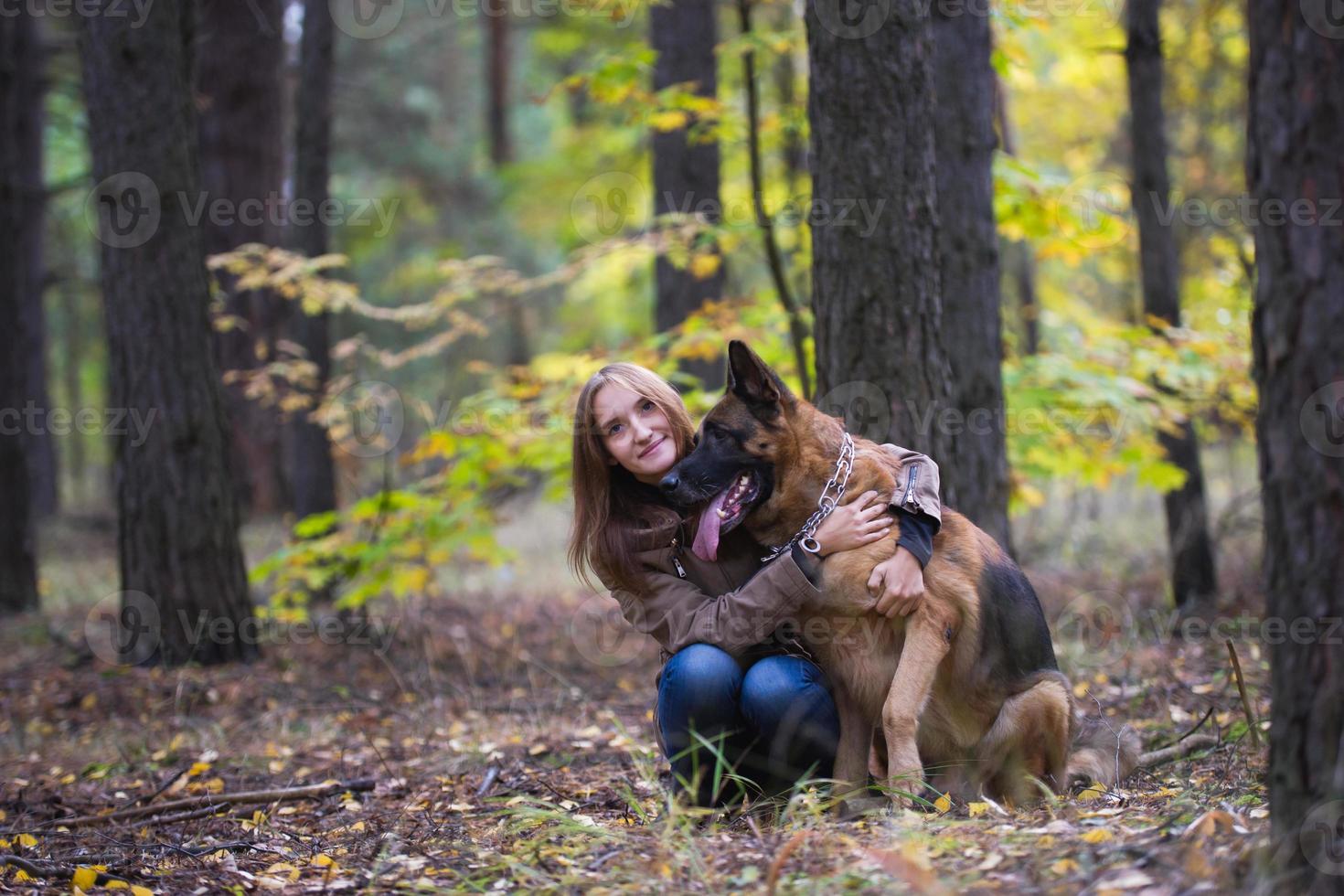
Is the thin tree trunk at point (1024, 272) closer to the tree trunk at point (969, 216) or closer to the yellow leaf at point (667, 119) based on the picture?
the tree trunk at point (969, 216)

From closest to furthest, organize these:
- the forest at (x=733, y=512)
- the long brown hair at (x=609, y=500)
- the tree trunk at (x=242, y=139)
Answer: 1. the forest at (x=733, y=512)
2. the long brown hair at (x=609, y=500)
3. the tree trunk at (x=242, y=139)

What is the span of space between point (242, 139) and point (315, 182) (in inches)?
217

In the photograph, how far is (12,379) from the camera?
414 inches

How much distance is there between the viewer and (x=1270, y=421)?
8.23 ft

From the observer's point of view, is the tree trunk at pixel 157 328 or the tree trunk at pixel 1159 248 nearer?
the tree trunk at pixel 157 328

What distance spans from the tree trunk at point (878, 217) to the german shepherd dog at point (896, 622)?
2.50 feet

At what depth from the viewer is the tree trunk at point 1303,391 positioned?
7.84ft

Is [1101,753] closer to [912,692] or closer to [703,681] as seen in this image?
[912,692]

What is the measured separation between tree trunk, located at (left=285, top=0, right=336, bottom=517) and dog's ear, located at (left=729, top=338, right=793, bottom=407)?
6416 mm

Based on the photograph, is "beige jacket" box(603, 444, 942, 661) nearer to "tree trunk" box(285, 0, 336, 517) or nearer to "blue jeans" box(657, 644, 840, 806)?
"blue jeans" box(657, 644, 840, 806)

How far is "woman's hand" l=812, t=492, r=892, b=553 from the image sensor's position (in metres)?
3.76

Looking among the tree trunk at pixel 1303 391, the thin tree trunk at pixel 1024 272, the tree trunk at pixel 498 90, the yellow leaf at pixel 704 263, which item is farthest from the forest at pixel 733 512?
the tree trunk at pixel 498 90

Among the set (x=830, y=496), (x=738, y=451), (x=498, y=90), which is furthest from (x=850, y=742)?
(x=498, y=90)

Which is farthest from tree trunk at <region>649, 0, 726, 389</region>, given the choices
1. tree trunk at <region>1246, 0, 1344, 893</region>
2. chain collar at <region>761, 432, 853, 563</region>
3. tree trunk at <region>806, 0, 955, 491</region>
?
tree trunk at <region>1246, 0, 1344, 893</region>
